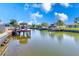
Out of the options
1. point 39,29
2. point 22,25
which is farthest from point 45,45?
point 22,25

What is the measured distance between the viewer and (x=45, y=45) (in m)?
1.99

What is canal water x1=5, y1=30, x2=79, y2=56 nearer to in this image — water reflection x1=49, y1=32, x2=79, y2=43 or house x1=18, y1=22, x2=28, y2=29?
water reflection x1=49, y1=32, x2=79, y2=43

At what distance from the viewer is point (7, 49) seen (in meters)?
1.96

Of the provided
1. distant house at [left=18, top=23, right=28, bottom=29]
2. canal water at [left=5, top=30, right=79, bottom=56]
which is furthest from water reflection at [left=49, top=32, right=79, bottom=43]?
distant house at [left=18, top=23, right=28, bottom=29]

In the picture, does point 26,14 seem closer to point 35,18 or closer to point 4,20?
point 35,18

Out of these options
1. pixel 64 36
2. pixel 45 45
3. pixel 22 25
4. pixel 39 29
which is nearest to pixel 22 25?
pixel 22 25

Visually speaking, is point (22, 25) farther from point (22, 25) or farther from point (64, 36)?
point (64, 36)

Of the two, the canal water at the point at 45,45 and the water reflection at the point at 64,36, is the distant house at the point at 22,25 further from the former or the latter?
the water reflection at the point at 64,36

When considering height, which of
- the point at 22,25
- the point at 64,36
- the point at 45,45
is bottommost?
the point at 45,45

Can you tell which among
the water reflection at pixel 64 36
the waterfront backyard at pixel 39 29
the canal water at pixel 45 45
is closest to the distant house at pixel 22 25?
the waterfront backyard at pixel 39 29

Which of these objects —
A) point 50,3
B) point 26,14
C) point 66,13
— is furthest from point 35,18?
point 66,13

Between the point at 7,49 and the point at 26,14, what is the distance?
1.58 ft

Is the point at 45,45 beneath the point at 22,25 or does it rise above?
beneath

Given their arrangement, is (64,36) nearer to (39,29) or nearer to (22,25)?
(39,29)
